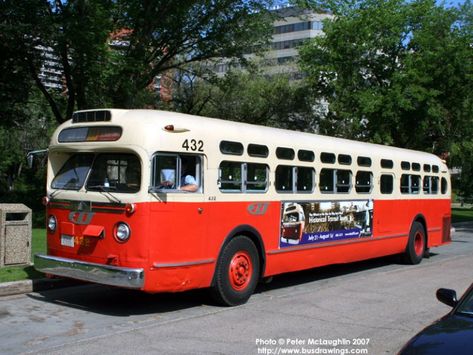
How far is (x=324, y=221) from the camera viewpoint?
10.6 m

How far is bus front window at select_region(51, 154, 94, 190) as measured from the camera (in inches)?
328

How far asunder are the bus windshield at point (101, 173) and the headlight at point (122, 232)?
472 mm

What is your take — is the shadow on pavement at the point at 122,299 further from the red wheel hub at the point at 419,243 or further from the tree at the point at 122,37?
the tree at the point at 122,37

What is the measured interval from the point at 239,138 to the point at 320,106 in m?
23.2

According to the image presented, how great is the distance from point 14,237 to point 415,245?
9.10 metres

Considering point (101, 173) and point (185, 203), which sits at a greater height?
point (101, 173)

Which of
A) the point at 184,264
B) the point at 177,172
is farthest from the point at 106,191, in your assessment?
the point at 184,264

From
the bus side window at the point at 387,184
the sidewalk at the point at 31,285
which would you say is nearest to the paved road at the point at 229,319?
the sidewalk at the point at 31,285

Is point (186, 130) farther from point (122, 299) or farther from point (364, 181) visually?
point (364, 181)

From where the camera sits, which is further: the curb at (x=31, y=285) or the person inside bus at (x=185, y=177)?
the curb at (x=31, y=285)

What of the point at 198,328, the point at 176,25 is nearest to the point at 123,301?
the point at 198,328

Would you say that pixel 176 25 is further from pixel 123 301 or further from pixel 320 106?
pixel 123 301

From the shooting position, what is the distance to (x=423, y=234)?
14414 millimetres

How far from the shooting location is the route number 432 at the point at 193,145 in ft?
26.0
